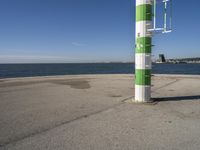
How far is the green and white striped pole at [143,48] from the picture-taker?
8.82 meters

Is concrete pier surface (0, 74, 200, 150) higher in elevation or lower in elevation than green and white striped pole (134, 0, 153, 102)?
lower

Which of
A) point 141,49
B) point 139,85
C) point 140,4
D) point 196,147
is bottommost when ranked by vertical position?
point 196,147

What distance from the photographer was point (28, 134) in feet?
17.3

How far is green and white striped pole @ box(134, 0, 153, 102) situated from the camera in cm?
882

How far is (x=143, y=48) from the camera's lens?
8938 millimetres

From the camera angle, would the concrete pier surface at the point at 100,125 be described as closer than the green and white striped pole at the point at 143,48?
Yes

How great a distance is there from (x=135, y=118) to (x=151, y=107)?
69.1 inches

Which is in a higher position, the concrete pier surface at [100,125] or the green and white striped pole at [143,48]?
the green and white striped pole at [143,48]

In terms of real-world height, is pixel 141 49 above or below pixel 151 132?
above

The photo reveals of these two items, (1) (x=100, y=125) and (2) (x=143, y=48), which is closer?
(1) (x=100, y=125)

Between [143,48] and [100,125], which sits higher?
[143,48]

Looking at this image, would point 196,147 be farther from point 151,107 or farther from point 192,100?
point 192,100

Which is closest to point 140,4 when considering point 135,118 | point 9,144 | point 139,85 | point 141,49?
point 141,49

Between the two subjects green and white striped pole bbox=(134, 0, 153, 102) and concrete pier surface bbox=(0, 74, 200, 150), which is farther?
green and white striped pole bbox=(134, 0, 153, 102)
